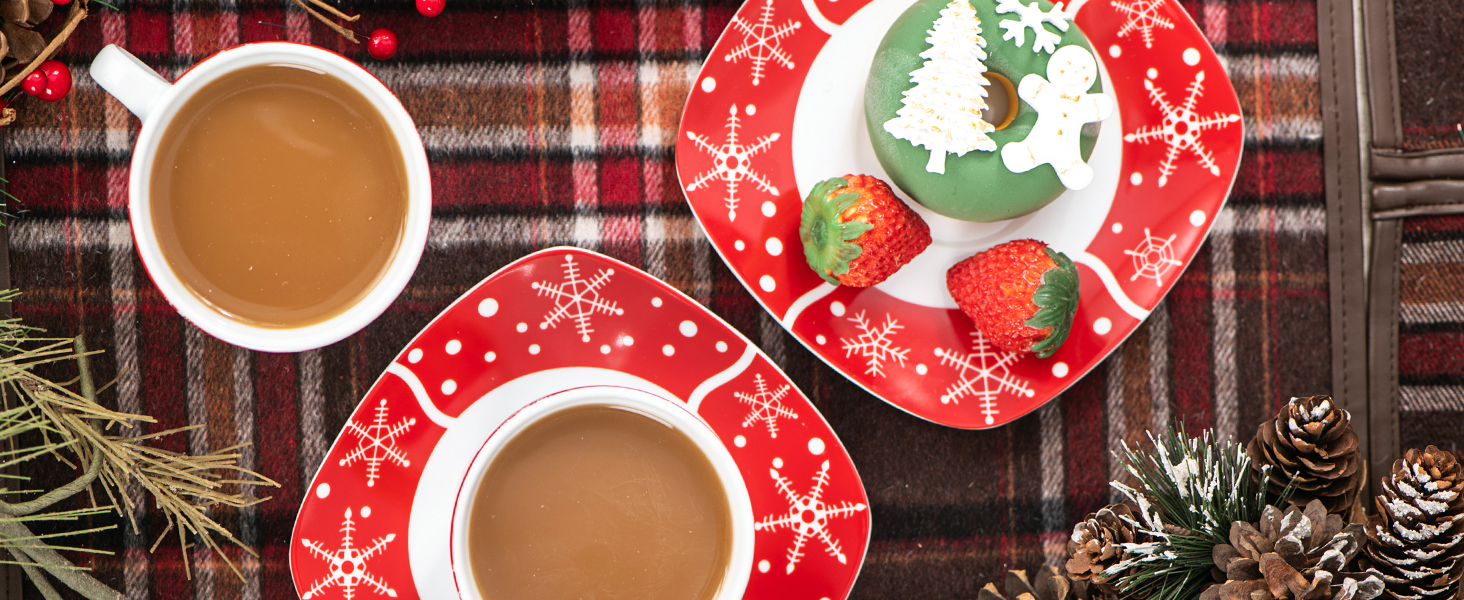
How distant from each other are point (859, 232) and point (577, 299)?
0.28 meters

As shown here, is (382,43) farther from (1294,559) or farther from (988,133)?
(1294,559)

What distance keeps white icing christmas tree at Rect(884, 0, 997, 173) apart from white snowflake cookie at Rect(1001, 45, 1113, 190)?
3cm

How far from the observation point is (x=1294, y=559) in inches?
26.5

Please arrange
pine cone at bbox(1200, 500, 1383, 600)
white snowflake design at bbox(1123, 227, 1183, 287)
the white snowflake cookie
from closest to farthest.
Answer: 1. pine cone at bbox(1200, 500, 1383, 600)
2. the white snowflake cookie
3. white snowflake design at bbox(1123, 227, 1183, 287)

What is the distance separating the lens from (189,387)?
894 millimetres

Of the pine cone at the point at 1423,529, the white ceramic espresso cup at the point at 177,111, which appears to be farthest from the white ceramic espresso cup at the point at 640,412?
the pine cone at the point at 1423,529

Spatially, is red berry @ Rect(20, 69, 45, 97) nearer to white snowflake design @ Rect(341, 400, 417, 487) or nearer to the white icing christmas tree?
white snowflake design @ Rect(341, 400, 417, 487)

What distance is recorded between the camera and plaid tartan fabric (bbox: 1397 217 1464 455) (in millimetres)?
916

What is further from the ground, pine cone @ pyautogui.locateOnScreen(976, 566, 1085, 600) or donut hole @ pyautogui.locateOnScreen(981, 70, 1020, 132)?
donut hole @ pyautogui.locateOnScreen(981, 70, 1020, 132)

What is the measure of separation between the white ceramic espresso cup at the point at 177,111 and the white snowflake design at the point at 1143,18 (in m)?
0.69

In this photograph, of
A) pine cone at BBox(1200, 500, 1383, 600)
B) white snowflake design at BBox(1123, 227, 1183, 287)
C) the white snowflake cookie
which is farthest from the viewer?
white snowflake design at BBox(1123, 227, 1183, 287)

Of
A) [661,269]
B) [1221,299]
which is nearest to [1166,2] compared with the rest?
[1221,299]

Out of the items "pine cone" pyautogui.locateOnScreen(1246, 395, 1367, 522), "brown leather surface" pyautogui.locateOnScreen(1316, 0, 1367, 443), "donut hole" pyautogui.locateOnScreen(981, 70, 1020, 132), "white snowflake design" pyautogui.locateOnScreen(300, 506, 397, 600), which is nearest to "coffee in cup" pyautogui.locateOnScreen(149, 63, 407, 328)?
"white snowflake design" pyautogui.locateOnScreen(300, 506, 397, 600)

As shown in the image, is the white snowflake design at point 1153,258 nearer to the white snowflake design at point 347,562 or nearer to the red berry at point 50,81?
the white snowflake design at point 347,562
